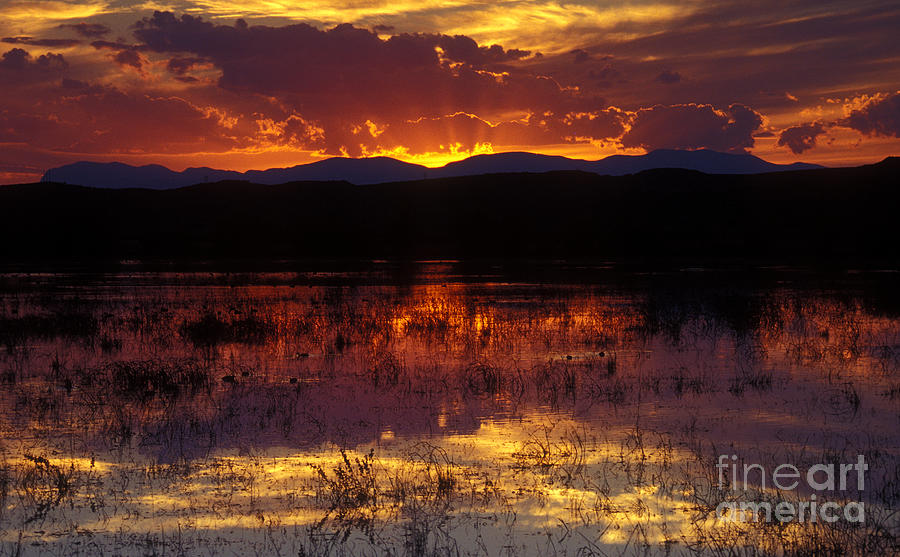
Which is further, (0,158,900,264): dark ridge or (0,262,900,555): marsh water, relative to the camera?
(0,158,900,264): dark ridge

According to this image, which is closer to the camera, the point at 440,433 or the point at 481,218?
the point at 440,433

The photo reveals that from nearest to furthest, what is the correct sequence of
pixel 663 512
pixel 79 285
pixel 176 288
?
pixel 663 512 < pixel 176 288 < pixel 79 285

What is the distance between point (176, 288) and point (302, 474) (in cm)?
3894

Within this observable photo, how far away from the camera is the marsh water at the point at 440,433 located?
340 inches

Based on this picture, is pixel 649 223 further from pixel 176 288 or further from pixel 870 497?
pixel 870 497

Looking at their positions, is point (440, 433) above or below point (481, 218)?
below

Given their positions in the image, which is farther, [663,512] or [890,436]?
[890,436]

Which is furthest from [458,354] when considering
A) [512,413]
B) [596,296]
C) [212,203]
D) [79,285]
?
[212,203]

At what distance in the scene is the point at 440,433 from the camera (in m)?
12.9

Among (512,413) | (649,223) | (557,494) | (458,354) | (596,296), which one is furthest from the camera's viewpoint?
(649,223)

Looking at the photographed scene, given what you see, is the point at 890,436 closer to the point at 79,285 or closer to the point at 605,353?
the point at 605,353

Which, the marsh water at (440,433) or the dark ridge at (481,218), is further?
the dark ridge at (481,218)

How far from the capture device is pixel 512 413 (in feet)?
47.3

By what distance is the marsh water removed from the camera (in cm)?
862
